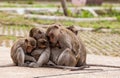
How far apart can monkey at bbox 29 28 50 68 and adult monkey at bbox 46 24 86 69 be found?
0.10m

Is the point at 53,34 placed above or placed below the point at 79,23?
above

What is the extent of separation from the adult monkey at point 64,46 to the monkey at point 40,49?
10cm

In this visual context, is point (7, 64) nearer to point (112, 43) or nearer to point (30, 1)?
point (112, 43)

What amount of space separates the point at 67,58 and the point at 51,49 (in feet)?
1.17

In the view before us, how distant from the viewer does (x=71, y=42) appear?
9094 mm

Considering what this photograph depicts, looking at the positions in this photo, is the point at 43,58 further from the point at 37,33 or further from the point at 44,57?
the point at 37,33

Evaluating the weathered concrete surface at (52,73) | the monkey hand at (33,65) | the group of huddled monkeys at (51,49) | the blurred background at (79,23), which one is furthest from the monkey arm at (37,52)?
the blurred background at (79,23)

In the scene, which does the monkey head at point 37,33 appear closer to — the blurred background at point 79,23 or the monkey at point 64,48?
the monkey at point 64,48

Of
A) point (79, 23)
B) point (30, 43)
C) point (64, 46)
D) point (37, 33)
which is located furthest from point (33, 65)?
point (79, 23)

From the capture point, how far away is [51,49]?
30.3 feet

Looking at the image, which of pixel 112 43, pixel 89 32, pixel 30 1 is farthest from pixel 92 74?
pixel 30 1

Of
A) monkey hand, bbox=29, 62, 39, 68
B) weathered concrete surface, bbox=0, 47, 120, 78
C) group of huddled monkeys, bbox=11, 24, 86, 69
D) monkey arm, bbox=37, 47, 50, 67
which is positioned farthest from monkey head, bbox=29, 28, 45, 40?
weathered concrete surface, bbox=0, 47, 120, 78

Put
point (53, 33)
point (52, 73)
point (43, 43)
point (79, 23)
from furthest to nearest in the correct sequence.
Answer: point (79, 23) → point (43, 43) → point (53, 33) → point (52, 73)

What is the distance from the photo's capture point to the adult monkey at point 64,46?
9031 mm
